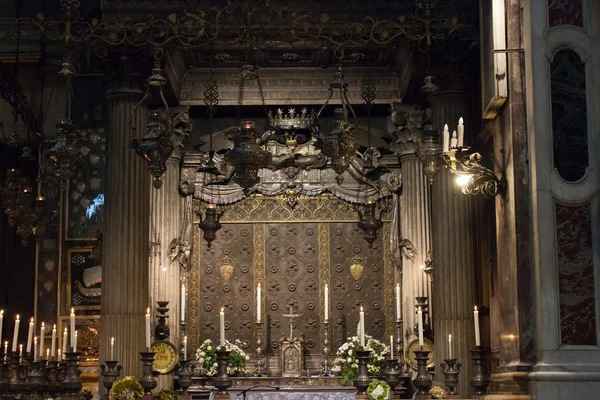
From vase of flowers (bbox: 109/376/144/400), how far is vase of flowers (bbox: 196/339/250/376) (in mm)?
5424

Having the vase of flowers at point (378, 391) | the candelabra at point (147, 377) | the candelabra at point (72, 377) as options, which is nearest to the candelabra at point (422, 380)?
the vase of flowers at point (378, 391)

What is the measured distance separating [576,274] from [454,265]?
5.47 m

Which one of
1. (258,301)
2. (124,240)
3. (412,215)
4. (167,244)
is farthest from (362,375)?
(167,244)

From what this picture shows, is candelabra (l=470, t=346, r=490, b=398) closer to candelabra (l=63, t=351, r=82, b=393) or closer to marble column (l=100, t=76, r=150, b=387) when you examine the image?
candelabra (l=63, t=351, r=82, b=393)

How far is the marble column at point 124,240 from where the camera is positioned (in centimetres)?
1470

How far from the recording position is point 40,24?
43.7ft

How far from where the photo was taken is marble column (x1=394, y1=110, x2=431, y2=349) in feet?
57.7

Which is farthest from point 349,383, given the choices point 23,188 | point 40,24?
point 40,24

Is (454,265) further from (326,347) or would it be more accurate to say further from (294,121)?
(294,121)

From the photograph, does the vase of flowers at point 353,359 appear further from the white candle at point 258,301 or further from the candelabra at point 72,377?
the candelabra at point 72,377

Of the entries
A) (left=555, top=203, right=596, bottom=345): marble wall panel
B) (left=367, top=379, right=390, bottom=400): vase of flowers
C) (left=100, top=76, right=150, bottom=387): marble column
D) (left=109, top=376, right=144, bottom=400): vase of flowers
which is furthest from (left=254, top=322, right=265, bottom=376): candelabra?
(left=555, top=203, right=596, bottom=345): marble wall panel

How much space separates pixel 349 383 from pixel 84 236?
203 inches

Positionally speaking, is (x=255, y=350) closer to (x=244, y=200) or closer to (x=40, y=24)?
(x=244, y=200)

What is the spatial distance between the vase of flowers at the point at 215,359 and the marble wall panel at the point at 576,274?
8093mm
